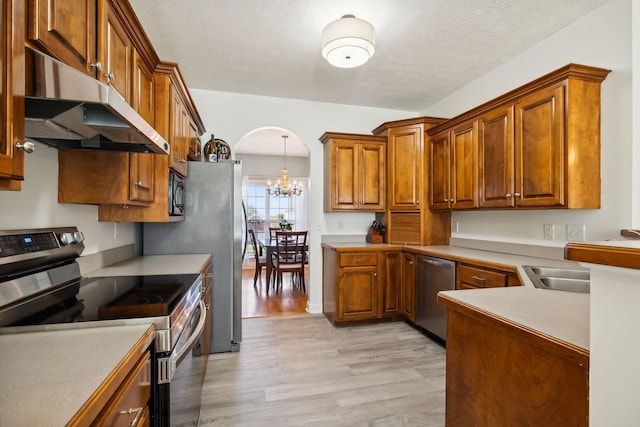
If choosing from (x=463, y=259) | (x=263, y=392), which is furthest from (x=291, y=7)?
(x=263, y=392)

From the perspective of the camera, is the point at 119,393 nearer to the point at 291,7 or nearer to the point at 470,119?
the point at 291,7

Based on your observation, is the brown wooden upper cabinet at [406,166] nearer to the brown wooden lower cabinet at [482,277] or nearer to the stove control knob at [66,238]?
the brown wooden lower cabinet at [482,277]

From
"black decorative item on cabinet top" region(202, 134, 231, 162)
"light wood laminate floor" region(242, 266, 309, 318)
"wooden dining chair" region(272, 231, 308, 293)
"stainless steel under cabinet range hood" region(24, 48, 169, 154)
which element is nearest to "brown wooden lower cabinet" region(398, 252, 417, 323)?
"light wood laminate floor" region(242, 266, 309, 318)

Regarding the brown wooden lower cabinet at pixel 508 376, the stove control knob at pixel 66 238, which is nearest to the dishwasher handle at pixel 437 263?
the brown wooden lower cabinet at pixel 508 376

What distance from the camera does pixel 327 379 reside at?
226cm

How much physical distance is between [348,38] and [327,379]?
7.97 ft

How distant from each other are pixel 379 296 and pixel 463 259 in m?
1.11

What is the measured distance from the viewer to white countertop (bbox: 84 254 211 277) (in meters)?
1.81

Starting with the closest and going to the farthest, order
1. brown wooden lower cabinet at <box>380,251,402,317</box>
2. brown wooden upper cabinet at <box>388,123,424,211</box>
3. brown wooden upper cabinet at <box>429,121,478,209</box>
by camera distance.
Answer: brown wooden upper cabinet at <box>429,121,478,209</box>, brown wooden lower cabinet at <box>380,251,402,317</box>, brown wooden upper cabinet at <box>388,123,424,211</box>

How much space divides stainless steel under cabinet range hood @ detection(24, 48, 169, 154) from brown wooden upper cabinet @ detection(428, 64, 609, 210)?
8.06 feet

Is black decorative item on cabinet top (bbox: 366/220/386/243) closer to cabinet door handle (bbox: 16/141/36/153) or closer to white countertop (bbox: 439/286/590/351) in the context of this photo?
white countertop (bbox: 439/286/590/351)

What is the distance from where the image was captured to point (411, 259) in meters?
3.27

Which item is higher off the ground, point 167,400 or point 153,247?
point 153,247

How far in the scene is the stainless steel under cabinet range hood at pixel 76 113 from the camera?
860mm
